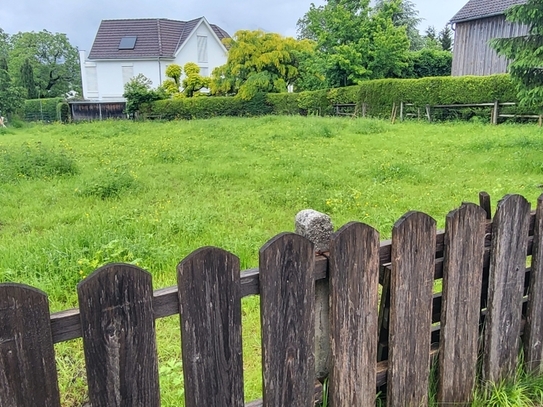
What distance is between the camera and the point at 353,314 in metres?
1.73

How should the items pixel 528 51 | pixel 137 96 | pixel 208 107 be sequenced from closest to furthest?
pixel 528 51 < pixel 208 107 < pixel 137 96

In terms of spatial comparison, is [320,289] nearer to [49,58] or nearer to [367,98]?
[367,98]

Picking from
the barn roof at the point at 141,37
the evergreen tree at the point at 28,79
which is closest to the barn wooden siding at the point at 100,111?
the barn roof at the point at 141,37

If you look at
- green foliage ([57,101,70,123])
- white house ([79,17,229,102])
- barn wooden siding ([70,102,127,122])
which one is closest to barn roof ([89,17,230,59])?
white house ([79,17,229,102])

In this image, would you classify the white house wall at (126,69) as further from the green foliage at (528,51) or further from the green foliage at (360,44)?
the green foliage at (528,51)

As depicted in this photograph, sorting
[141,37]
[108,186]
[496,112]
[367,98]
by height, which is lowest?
[108,186]

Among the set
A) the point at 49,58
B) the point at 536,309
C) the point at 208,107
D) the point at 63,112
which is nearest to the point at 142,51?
the point at 63,112

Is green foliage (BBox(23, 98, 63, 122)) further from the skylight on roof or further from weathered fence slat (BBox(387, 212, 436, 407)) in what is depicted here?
weathered fence slat (BBox(387, 212, 436, 407))

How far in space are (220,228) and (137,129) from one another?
14.2 metres

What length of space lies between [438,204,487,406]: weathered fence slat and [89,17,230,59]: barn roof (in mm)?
38684

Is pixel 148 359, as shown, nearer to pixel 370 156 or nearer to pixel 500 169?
pixel 500 169

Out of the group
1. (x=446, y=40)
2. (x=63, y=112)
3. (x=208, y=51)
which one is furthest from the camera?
(x=446, y=40)

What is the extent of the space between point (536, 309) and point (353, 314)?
109cm

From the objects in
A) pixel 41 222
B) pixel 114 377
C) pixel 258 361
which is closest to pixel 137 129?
pixel 41 222
